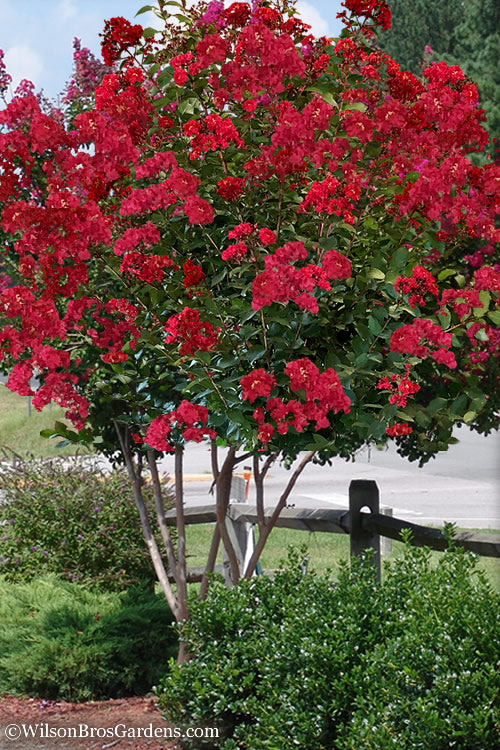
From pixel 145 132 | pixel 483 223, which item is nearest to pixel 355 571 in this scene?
pixel 483 223

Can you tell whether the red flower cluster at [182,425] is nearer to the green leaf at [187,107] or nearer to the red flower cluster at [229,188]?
the red flower cluster at [229,188]

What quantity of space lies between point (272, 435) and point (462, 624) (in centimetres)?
108

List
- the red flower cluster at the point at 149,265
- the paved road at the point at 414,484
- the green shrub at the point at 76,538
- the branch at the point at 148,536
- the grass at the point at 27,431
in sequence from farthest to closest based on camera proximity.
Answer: the grass at the point at 27,431, the paved road at the point at 414,484, the green shrub at the point at 76,538, the branch at the point at 148,536, the red flower cluster at the point at 149,265

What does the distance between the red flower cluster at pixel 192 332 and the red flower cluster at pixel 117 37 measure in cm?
133

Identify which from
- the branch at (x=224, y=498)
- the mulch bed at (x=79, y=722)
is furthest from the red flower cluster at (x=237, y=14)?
the mulch bed at (x=79, y=722)

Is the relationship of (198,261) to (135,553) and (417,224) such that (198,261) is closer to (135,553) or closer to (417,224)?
(417,224)

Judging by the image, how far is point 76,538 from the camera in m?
6.83

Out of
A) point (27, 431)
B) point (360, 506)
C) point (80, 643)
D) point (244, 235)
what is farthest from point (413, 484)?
point (244, 235)

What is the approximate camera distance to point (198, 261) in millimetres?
4184

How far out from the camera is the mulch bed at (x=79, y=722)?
15.6 feet

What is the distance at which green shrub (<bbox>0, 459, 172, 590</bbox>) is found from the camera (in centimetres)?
684

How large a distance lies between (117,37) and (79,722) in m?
3.69

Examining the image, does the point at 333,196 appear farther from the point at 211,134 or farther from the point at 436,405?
the point at 436,405

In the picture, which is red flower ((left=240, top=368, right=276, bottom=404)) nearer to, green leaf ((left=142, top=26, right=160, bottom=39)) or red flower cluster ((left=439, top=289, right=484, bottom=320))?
red flower cluster ((left=439, top=289, right=484, bottom=320))
